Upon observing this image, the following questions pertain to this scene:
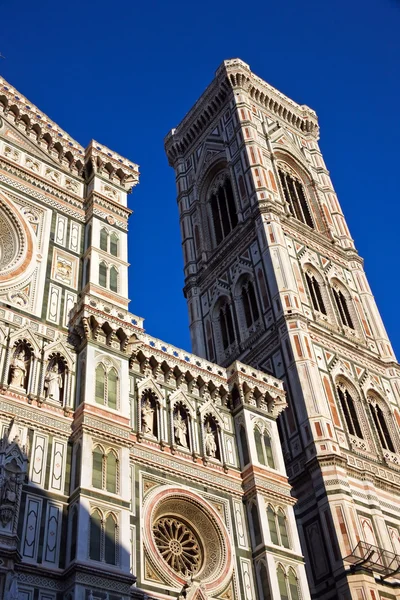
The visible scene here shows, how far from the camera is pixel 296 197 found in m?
33.6

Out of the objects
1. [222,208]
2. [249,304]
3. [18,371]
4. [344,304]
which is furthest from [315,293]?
[18,371]

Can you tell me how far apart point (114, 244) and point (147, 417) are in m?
5.68

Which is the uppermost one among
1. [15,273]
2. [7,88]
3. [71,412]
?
[7,88]

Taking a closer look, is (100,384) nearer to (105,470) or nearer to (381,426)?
(105,470)

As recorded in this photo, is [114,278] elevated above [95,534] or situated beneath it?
elevated above

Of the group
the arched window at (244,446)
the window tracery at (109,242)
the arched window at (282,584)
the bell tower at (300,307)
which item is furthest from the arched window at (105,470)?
the bell tower at (300,307)

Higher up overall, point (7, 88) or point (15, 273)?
point (7, 88)

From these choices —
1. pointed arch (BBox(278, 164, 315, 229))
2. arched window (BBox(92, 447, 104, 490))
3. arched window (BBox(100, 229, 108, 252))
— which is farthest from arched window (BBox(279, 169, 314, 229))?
arched window (BBox(92, 447, 104, 490))

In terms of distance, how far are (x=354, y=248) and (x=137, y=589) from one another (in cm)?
2154

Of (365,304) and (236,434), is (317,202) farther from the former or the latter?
(236,434)

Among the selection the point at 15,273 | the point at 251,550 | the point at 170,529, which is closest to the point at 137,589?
the point at 170,529

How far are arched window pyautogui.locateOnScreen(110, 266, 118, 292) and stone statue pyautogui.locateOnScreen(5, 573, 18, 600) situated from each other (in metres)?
8.58

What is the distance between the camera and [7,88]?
22.1 meters

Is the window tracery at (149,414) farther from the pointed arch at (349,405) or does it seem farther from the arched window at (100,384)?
the pointed arch at (349,405)
